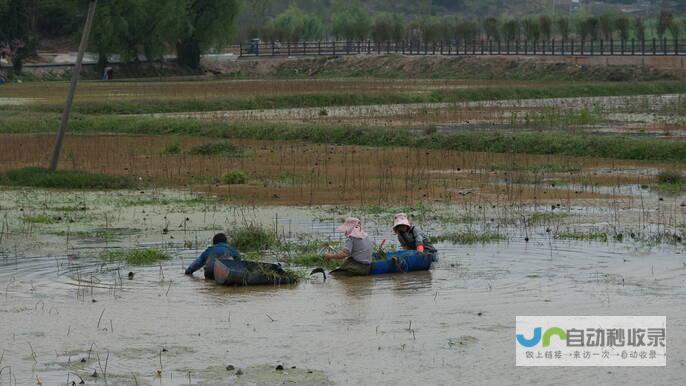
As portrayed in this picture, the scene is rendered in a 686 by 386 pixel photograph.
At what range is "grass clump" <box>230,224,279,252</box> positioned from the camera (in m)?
16.9

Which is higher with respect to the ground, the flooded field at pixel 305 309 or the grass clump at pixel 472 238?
the flooded field at pixel 305 309

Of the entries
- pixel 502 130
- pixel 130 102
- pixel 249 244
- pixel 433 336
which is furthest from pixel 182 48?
pixel 433 336

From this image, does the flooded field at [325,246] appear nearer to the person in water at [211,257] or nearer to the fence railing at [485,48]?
the person in water at [211,257]

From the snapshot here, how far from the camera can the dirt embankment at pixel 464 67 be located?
68.9 metres

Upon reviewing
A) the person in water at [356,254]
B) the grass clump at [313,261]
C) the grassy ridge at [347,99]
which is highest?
the person in water at [356,254]

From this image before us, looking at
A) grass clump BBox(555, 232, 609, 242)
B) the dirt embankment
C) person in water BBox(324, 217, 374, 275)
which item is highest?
person in water BBox(324, 217, 374, 275)

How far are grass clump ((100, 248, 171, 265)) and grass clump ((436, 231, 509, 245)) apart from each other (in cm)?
379

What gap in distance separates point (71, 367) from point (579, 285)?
19.5ft

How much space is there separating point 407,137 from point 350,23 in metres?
94.7

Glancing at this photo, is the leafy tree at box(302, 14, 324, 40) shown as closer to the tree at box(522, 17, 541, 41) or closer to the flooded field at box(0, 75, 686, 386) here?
the tree at box(522, 17, 541, 41)

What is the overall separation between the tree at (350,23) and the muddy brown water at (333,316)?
87.0 meters

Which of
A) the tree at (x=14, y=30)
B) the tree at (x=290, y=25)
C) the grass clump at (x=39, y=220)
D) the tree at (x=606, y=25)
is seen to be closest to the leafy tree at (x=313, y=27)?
the tree at (x=290, y=25)

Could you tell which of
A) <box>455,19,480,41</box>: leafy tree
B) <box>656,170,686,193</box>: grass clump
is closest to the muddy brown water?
<box>656,170,686,193</box>: grass clump

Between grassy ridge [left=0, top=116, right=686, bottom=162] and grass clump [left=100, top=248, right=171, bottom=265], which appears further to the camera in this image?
grassy ridge [left=0, top=116, right=686, bottom=162]
